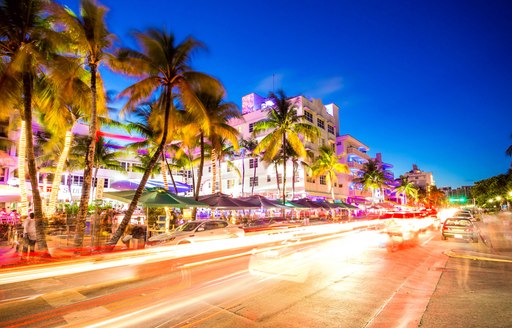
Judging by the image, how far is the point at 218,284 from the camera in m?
8.00

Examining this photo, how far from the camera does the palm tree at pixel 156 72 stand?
15.6 m

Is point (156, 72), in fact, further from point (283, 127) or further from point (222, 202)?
point (283, 127)

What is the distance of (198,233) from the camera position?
14.2m

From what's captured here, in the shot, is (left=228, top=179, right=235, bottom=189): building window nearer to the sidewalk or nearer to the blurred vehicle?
the blurred vehicle

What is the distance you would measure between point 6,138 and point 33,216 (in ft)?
96.4

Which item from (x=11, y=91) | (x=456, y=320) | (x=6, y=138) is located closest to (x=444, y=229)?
(x=456, y=320)

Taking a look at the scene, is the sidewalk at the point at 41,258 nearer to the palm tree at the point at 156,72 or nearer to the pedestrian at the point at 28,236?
the pedestrian at the point at 28,236

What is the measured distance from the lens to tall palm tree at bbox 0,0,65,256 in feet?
39.3

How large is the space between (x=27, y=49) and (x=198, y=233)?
961 centimetres

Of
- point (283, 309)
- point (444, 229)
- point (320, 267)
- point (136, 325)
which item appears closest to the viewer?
point (136, 325)

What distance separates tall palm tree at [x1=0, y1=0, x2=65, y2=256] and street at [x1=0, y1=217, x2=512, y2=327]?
530 cm

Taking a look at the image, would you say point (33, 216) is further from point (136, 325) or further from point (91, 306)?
point (136, 325)

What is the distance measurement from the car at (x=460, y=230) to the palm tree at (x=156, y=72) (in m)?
14.6

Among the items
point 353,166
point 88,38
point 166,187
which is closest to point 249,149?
point 166,187
